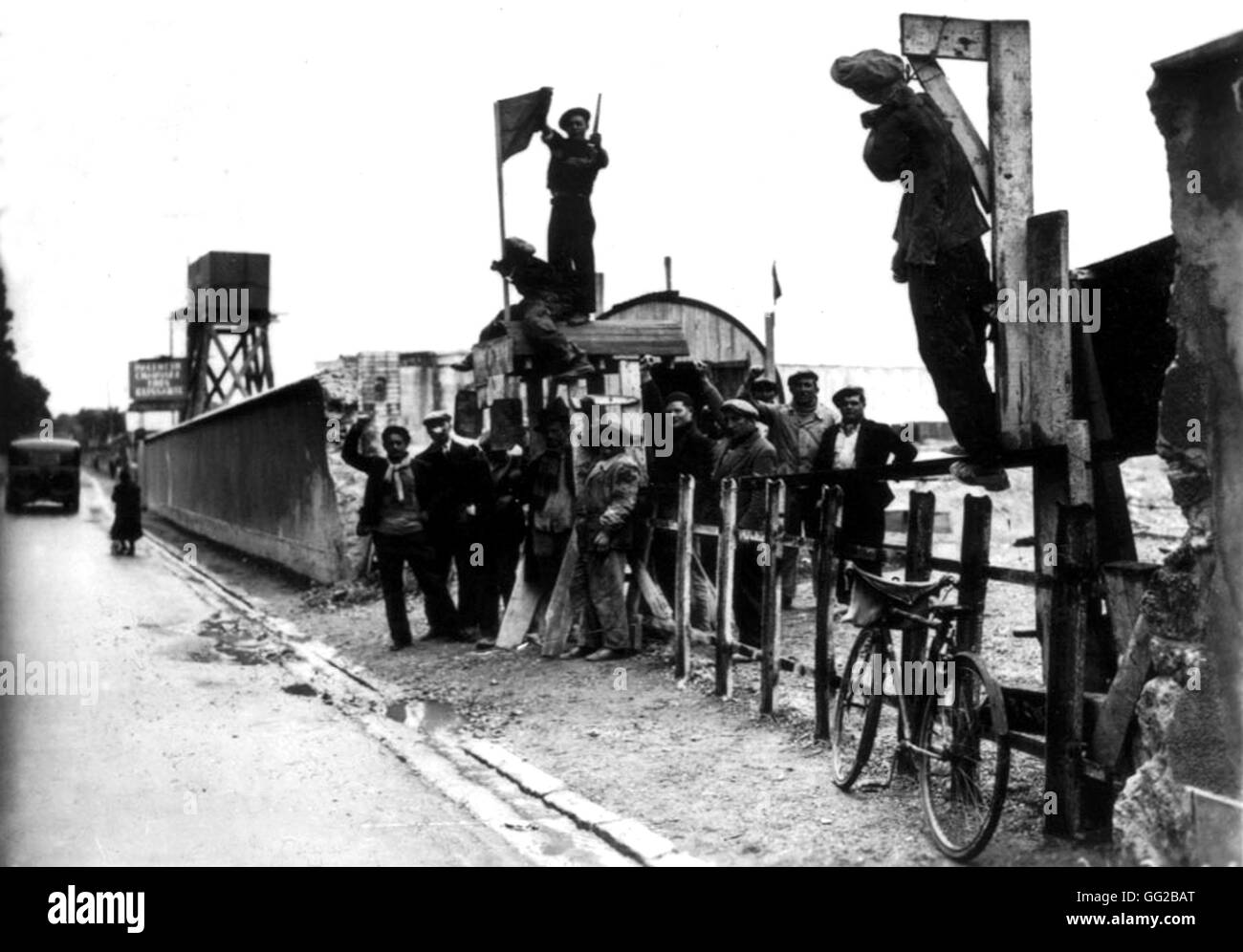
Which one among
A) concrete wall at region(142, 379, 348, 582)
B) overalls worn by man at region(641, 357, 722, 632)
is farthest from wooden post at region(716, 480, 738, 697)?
concrete wall at region(142, 379, 348, 582)

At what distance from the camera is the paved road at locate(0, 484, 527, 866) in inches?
205

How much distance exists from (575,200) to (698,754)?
5.50m

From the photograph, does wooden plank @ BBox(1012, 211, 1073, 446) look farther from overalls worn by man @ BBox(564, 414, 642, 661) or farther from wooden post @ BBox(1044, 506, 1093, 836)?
overalls worn by man @ BBox(564, 414, 642, 661)

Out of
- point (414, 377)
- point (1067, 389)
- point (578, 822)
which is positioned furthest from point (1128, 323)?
point (414, 377)

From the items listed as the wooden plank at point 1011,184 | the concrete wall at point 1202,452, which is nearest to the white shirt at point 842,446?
the wooden plank at point 1011,184

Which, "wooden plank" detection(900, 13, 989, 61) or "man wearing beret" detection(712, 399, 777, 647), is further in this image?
"man wearing beret" detection(712, 399, 777, 647)

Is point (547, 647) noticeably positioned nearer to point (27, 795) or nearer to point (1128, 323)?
point (27, 795)

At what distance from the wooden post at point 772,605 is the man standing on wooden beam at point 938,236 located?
6.79 feet

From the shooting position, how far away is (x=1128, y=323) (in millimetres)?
4910

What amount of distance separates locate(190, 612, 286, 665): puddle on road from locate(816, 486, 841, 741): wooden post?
19.7 ft

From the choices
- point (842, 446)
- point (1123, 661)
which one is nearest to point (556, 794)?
point (1123, 661)

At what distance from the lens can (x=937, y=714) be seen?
5113 mm

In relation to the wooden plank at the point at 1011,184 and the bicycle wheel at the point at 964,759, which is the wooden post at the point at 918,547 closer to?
the bicycle wheel at the point at 964,759

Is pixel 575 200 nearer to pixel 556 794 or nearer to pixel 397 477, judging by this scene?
pixel 397 477
